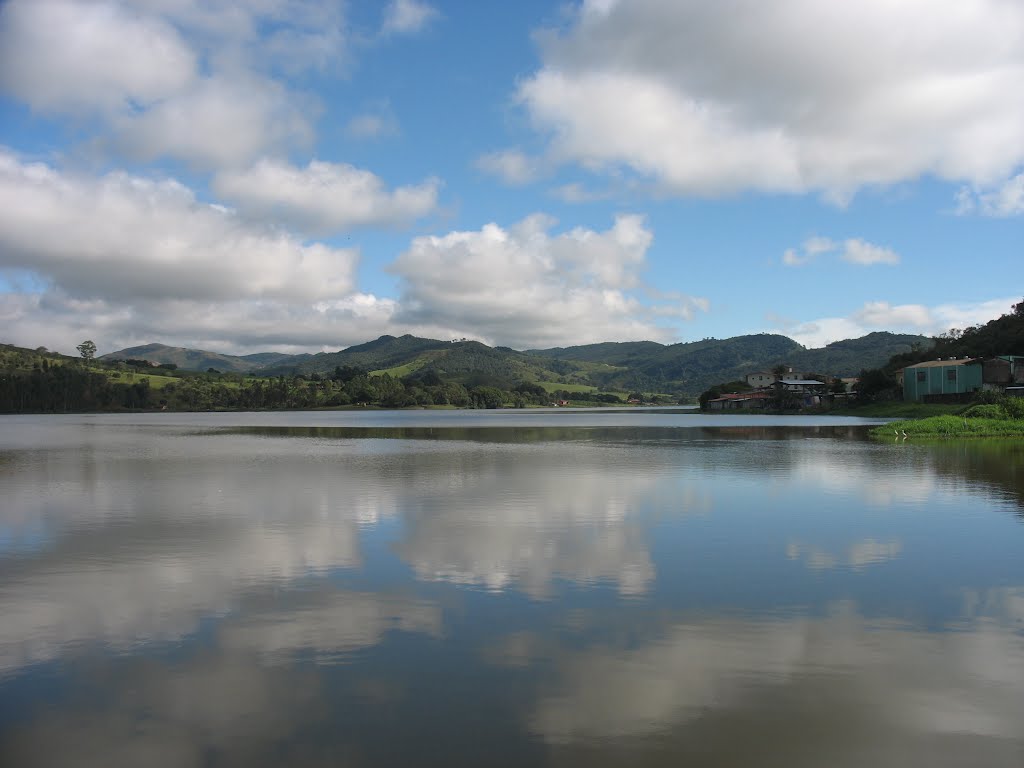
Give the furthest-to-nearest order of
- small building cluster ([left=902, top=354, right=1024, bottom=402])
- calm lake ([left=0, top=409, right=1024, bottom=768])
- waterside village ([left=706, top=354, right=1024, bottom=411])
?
waterside village ([left=706, top=354, right=1024, bottom=411]) → small building cluster ([left=902, top=354, right=1024, bottom=402]) → calm lake ([left=0, top=409, right=1024, bottom=768])

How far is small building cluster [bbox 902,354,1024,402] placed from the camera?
→ 8956 cm

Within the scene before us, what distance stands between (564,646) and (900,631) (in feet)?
17.2

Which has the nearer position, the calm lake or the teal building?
the calm lake

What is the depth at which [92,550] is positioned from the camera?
1672 cm

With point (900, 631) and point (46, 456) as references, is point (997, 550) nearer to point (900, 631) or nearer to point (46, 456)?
point (900, 631)

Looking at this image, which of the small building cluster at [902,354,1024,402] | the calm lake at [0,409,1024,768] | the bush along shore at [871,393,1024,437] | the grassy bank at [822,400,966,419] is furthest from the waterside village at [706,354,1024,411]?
the calm lake at [0,409,1024,768]

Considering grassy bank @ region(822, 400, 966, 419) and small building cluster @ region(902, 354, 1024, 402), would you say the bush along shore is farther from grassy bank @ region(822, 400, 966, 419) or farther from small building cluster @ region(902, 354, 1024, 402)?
small building cluster @ region(902, 354, 1024, 402)

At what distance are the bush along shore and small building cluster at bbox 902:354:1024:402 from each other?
32.4 metres

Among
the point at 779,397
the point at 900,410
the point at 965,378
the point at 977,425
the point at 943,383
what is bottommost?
the point at 900,410

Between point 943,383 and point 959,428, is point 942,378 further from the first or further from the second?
point 959,428

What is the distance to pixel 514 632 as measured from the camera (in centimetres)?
1068

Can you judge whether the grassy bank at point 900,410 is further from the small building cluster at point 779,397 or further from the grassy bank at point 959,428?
the grassy bank at point 959,428

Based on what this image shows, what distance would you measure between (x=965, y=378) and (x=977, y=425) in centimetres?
4459

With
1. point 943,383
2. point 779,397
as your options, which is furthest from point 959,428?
point 779,397
